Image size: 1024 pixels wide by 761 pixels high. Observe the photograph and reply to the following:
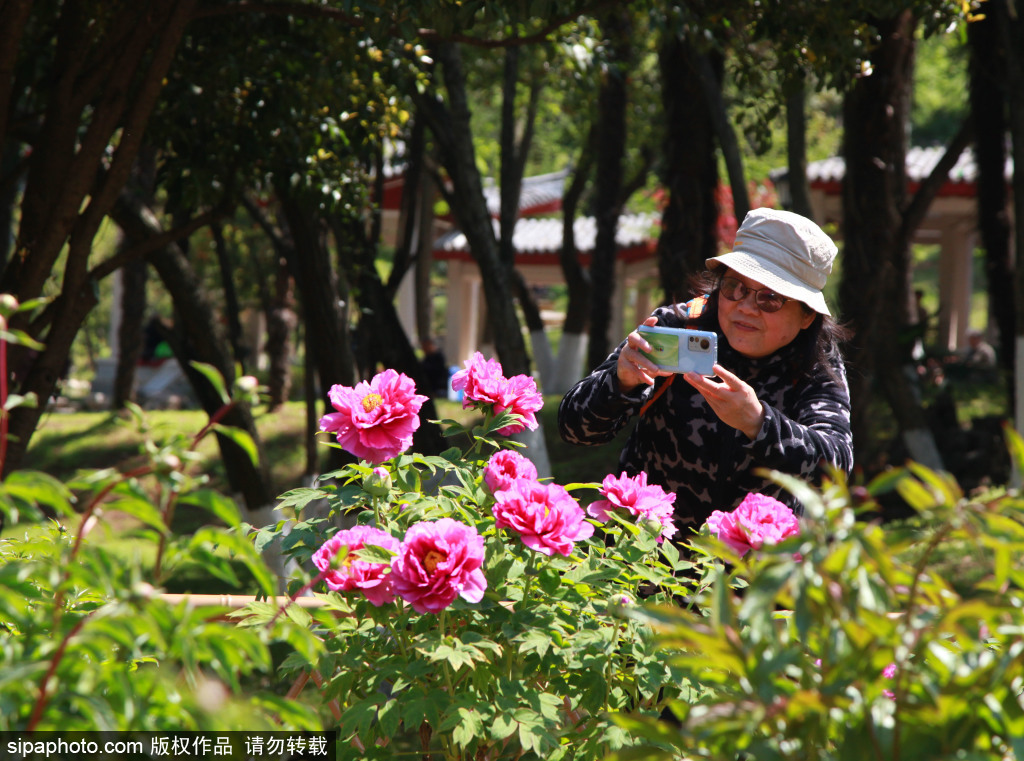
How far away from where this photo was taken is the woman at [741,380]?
226cm

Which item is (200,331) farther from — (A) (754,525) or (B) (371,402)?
(A) (754,525)

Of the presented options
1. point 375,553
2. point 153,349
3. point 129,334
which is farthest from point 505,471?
point 153,349

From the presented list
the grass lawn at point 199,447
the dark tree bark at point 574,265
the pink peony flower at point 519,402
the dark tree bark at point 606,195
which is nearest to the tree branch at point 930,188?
the dark tree bark at point 606,195

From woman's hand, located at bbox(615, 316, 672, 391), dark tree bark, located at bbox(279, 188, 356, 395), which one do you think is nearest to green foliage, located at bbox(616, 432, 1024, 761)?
woman's hand, located at bbox(615, 316, 672, 391)

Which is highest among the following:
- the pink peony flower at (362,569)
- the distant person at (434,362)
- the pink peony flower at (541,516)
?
the pink peony flower at (541,516)

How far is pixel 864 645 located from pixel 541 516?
67cm

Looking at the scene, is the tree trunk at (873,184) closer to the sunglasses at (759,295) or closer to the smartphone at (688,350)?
the sunglasses at (759,295)

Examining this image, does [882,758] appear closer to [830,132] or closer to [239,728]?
[239,728]

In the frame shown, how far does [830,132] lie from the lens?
80.2 ft

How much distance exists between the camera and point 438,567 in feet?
4.71

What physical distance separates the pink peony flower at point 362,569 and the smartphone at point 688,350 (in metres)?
0.77

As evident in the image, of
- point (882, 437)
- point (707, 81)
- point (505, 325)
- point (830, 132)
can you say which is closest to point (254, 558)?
point (505, 325)

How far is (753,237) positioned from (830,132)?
79.1 feet

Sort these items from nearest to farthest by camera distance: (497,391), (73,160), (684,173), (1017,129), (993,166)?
(497,391) < (73,160) < (1017,129) < (684,173) < (993,166)
